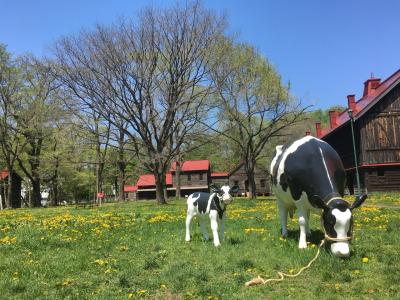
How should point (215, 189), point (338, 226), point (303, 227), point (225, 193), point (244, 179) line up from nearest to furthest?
1. point (338, 226)
2. point (303, 227)
3. point (225, 193)
4. point (215, 189)
5. point (244, 179)

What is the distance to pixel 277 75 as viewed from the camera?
Result: 4353 cm

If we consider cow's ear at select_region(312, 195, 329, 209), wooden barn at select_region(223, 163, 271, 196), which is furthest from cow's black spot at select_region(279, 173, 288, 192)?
wooden barn at select_region(223, 163, 271, 196)

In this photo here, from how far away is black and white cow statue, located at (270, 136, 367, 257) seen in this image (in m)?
9.09

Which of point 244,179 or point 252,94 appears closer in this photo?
point 252,94

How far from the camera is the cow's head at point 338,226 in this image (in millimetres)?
9016

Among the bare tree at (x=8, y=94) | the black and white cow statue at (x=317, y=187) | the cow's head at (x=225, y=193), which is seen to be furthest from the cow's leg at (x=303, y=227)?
the bare tree at (x=8, y=94)

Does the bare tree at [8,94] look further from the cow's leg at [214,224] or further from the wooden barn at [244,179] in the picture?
the cow's leg at [214,224]

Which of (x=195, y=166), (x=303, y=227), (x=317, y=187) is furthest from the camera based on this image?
(x=195, y=166)

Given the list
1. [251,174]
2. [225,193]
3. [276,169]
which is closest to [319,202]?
[276,169]

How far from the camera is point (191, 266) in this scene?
30.6 ft

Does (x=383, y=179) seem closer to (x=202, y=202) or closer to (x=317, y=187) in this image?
(x=202, y=202)

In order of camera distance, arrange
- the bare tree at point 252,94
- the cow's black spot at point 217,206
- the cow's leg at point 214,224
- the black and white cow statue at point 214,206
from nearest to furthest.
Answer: the cow's leg at point 214,224
the black and white cow statue at point 214,206
the cow's black spot at point 217,206
the bare tree at point 252,94

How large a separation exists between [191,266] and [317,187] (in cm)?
310

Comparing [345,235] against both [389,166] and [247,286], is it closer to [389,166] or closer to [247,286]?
[247,286]
